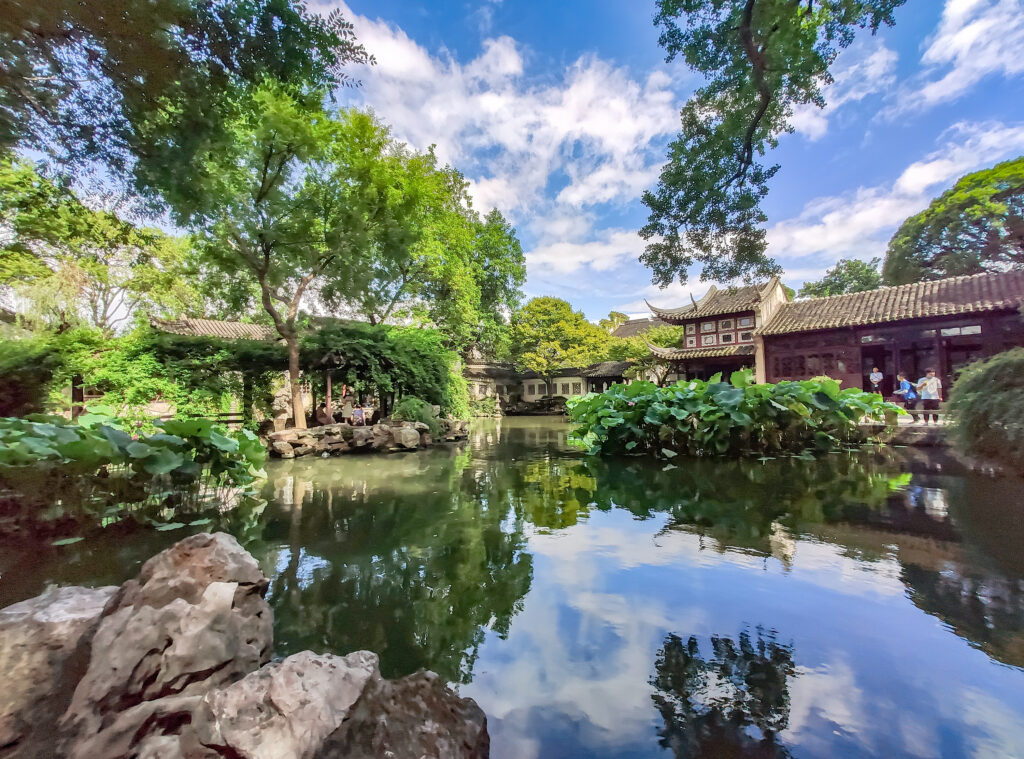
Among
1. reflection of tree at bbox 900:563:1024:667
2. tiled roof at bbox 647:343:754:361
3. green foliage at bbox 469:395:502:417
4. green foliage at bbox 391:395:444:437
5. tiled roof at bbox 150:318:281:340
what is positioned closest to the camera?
reflection of tree at bbox 900:563:1024:667

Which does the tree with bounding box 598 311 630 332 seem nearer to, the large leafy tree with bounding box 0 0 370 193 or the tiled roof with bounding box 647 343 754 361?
the tiled roof with bounding box 647 343 754 361

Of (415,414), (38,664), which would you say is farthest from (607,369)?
(38,664)

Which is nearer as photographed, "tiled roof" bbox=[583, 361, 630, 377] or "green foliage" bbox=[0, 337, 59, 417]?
Answer: "green foliage" bbox=[0, 337, 59, 417]

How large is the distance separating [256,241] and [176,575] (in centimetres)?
1140

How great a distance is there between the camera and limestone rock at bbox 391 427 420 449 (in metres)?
10.9

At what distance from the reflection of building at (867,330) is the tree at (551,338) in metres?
8.51

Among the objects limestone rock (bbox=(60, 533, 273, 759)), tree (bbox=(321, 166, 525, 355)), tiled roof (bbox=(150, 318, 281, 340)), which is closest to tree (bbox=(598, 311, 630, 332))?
tree (bbox=(321, 166, 525, 355))

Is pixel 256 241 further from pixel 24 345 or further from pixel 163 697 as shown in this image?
pixel 163 697

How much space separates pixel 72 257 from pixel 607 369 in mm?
25104

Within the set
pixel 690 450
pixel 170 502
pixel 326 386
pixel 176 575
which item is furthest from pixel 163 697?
pixel 326 386

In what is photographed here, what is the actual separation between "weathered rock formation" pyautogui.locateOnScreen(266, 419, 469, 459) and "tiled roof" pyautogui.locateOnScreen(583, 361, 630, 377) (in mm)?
18110

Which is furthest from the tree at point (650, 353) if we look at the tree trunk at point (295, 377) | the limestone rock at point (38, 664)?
the limestone rock at point (38, 664)

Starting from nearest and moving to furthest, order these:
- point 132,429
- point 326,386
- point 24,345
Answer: point 132,429 < point 24,345 < point 326,386

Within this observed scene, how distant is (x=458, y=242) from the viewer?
1941 centimetres
